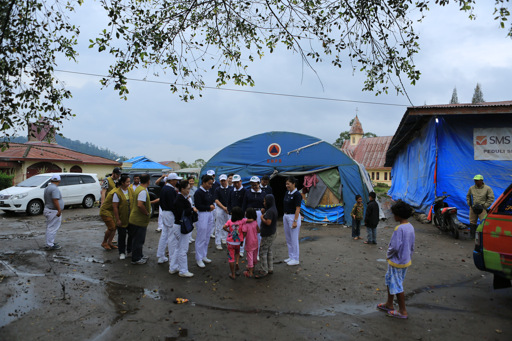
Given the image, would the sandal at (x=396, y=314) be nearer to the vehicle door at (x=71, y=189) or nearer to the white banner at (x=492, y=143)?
the white banner at (x=492, y=143)

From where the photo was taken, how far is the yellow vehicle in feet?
14.0

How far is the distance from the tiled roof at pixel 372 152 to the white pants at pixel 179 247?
3838 centimetres

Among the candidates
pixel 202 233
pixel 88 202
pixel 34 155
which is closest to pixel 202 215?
pixel 202 233

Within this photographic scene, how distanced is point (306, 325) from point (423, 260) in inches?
169

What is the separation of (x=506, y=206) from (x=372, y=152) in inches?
1597

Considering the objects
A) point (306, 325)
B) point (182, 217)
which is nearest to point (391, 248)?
point (306, 325)

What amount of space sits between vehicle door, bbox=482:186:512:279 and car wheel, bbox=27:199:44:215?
14551 millimetres

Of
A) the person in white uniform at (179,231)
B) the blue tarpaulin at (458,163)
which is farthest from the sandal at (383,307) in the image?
the blue tarpaulin at (458,163)

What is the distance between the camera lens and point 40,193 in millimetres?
13125

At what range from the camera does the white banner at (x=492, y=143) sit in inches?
400

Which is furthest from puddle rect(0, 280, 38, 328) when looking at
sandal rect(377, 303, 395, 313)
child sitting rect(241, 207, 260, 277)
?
A: sandal rect(377, 303, 395, 313)

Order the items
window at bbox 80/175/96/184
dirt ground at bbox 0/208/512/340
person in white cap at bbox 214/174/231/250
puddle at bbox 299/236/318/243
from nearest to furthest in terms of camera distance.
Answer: dirt ground at bbox 0/208/512/340, person in white cap at bbox 214/174/231/250, puddle at bbox 299/236/318/243, window at bbox 80/175/96/184

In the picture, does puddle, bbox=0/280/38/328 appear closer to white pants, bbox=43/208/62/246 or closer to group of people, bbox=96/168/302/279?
group of people, bbox=96/168/302/279

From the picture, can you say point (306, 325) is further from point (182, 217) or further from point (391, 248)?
point (182, 217)
